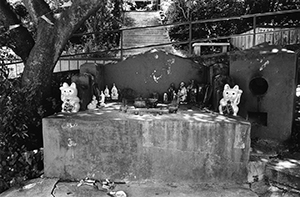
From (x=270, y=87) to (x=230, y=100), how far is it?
1098 mm

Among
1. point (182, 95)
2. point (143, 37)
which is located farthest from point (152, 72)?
point (143, 37)

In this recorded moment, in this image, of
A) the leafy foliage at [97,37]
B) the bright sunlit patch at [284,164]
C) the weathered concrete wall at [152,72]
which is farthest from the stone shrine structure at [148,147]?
the leafy foliage at [97,37]

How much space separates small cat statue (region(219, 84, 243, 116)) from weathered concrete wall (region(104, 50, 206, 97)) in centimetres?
140

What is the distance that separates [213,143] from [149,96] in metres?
2.36

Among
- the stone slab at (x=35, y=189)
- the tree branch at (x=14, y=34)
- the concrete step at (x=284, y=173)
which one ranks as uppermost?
the tree branch at (x=14, y=34)

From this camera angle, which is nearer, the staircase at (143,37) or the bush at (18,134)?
the bush at (18,134)

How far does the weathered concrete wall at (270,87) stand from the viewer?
5336 mm

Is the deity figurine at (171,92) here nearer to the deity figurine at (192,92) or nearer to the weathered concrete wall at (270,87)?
the deity figurine at (192,92)

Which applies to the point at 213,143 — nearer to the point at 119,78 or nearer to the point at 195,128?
the point at 195,128

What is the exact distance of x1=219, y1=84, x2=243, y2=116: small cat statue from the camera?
4898 millimetres

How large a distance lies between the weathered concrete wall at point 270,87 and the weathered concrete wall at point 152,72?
3.34ft

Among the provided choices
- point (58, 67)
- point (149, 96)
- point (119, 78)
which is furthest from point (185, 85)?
point (58, 67)

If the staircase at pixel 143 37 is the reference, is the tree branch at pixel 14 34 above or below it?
below

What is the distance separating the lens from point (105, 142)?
4.60 m
